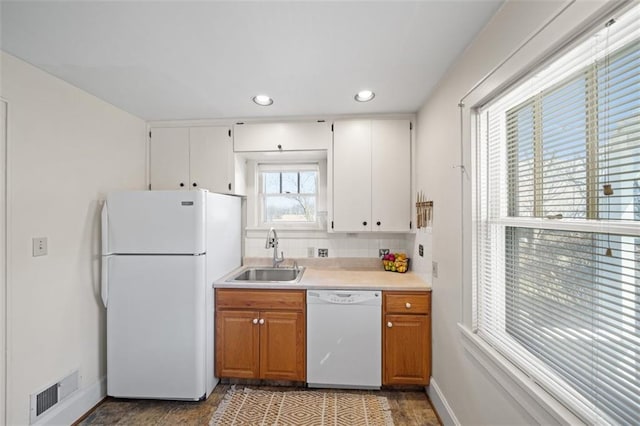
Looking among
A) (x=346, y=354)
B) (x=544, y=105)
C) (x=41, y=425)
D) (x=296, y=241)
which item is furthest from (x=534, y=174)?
(x=41, y=425)

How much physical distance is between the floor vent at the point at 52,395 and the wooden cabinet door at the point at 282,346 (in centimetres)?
129

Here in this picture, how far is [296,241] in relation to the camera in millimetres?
2920

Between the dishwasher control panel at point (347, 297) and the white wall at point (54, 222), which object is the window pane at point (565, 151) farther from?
the white wall at point (54, 222)

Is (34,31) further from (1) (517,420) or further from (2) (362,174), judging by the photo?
(1) (517,420)

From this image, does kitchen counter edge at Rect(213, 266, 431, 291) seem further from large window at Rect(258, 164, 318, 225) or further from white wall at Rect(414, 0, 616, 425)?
large window at Rect(258, 164, 318, 225)

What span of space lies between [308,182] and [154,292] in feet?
5.80

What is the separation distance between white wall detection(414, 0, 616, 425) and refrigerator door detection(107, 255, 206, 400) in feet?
5.85

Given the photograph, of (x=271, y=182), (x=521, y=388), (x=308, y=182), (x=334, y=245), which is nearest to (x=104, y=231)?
(x=271, y=182)

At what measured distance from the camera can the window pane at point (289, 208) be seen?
304 centimetres

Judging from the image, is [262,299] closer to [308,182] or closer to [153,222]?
[153,222]

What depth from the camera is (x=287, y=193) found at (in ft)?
10.00

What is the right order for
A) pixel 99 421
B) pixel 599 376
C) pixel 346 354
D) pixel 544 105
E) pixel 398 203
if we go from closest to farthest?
pixel 599 376 → pixel 544 105 → pixel 99 421 → pixel 346 354 → pixel 398 203

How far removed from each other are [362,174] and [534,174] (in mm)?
1516

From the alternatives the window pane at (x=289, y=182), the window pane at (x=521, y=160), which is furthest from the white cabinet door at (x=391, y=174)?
the window pane at (x=521, y=160)
